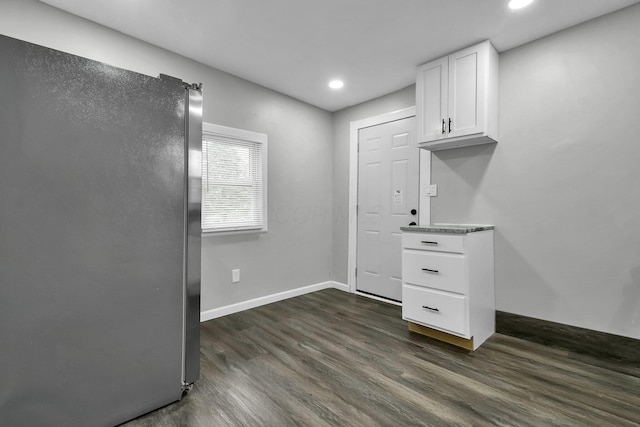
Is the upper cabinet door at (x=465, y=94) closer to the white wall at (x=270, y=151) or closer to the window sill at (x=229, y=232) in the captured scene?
the white wall at (x=270, y=151)

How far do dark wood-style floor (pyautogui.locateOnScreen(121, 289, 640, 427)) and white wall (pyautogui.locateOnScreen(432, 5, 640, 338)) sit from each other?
458mm

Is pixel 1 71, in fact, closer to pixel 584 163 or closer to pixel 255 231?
pixel 255 231

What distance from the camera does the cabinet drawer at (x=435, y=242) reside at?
2232mm

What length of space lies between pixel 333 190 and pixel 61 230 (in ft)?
10.2

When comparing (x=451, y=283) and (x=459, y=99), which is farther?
(x=459, y=99)

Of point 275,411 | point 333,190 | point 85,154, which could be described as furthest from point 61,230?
point 333,190

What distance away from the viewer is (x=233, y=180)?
3014 mm

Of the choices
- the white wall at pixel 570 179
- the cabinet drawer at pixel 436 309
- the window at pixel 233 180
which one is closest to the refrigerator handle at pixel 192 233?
the window at pixel 233 180

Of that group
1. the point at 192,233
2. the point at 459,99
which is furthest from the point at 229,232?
the point at 459,99

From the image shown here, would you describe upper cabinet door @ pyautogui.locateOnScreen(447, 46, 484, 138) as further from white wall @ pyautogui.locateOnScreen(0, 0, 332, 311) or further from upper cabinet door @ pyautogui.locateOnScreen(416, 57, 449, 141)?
white wall @ pyautogui.locateOnScreen(0, 0, 332, 311)

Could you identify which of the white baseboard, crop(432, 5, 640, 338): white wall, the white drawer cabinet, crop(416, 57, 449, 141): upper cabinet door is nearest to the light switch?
crop(432, 5, 640, 338): white wall

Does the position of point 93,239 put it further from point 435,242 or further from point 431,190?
point 431,190

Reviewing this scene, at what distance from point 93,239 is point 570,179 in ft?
9.89

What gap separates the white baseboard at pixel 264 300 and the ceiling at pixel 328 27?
235 cm
